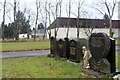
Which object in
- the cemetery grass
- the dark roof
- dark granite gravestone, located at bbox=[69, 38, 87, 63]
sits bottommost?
the cemetery grass

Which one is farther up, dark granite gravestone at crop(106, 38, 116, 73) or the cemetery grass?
dark granite gravestone at crop(106, 38, 116, 73)

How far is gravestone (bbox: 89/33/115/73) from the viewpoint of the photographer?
9.15m

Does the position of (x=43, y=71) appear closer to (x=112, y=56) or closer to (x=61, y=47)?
(x=112, y=56)

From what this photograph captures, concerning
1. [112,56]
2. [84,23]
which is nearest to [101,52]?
[112,56]

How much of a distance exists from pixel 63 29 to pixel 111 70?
57.9 m

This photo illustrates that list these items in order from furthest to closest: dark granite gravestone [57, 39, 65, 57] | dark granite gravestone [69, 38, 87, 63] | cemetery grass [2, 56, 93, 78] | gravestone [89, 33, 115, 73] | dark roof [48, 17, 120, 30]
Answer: dark roof [48, 17, 120, 30]
dark granite gravestone [57, 39, 65, 57]
dark granite gravestone [69, 38, 87, 63]
cemetery grass [2, 56, 93, 78]
gravestone [89, 33, 115, 73]

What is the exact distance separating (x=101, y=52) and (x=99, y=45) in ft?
1.22

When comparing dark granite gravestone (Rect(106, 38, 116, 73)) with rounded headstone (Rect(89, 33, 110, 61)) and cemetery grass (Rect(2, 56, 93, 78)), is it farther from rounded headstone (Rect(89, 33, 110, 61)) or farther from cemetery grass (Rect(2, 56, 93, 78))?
cemetery grass (Rect(2, 56, 93, 78))

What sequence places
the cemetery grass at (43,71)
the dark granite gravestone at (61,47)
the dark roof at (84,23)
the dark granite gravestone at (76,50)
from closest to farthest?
the cemetery grass at (43,71) < the dark granite gravestone at (76,50) < the dark granite gravestone at (61,47) < the dark roof at (84,23)

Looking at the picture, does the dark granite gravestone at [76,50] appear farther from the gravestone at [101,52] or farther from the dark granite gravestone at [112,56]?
the dark granite gravestone at [112,56]

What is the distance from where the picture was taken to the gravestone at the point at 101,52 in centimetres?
915

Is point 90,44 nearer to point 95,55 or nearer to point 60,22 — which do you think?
point 95,55

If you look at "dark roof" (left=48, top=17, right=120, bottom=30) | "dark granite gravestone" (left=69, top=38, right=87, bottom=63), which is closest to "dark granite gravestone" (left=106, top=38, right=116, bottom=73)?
"dark granite gravestone" (left=69, top=38, right=87, bottom=63)

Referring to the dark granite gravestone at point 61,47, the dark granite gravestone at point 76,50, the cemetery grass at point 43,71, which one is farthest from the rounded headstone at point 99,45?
the dark granite gravestone at point 61,47
